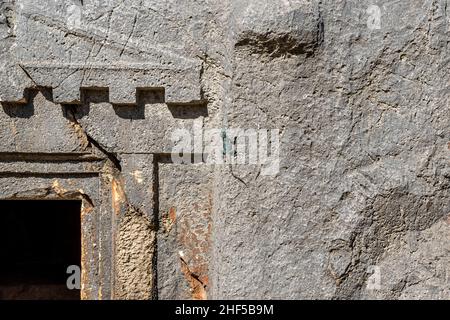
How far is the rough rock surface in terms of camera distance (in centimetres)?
182

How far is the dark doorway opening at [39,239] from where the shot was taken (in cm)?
298

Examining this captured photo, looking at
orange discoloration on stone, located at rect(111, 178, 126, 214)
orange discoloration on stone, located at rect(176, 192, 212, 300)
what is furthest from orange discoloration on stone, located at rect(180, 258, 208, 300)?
orange discoloration on stone, located at rect(111, 178, 126, 214)

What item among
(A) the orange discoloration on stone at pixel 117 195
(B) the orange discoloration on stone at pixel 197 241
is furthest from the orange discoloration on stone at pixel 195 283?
(A) the orange discoloration on stone at pixel 117 195

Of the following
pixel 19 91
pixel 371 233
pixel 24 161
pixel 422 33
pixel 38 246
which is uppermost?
pixel 422 33

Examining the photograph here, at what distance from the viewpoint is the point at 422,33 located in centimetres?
182

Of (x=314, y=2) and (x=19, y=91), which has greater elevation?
(x=314, y=2)

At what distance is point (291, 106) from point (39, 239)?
1.73m

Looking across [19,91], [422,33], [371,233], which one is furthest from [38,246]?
[422,33]

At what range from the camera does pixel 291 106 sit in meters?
1.83

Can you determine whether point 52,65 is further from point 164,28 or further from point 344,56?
point 344,56

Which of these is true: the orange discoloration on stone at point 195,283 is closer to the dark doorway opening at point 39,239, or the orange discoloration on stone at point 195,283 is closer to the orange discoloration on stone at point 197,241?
the orange discoloration on stone at point 197,241

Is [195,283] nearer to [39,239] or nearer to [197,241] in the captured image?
[197,241]

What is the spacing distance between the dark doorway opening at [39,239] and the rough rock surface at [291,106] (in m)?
1.20

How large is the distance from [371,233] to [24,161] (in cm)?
109
